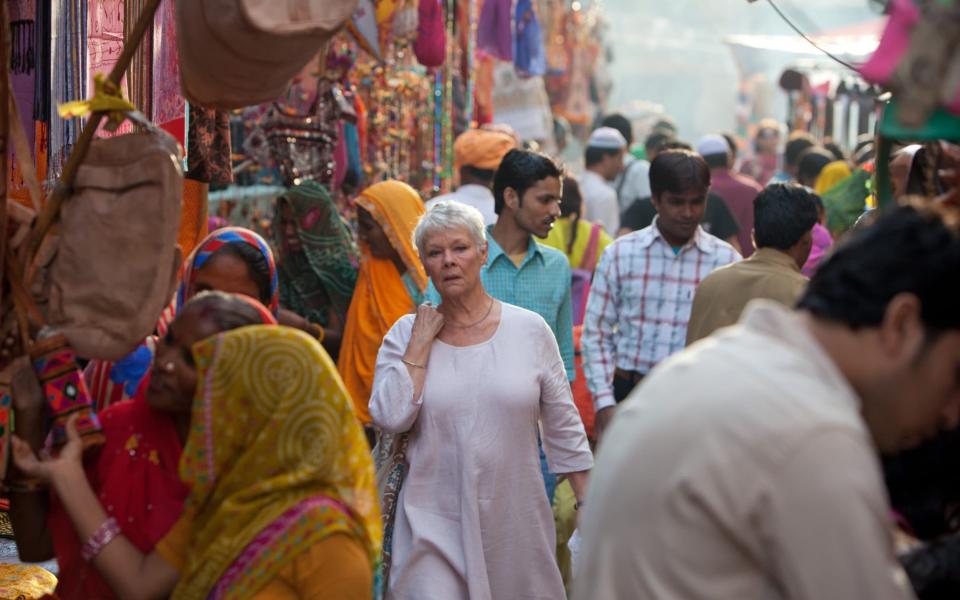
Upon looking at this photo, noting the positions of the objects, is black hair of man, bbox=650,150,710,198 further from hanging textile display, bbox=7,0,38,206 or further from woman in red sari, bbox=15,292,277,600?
woman in red sari, bbox=15,292,277,600

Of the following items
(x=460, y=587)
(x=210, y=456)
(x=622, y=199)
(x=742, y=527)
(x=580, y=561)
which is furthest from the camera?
(x=622, y=199)

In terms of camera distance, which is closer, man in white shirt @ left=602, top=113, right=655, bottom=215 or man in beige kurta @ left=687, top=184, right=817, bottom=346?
man in beige kurta @ left=687, top=184, right=817, bottom=346

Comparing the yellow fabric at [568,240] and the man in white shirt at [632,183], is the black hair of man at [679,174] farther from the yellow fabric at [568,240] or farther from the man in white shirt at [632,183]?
the man in white shirt at [632,183]

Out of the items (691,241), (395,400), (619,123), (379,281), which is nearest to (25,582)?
(395,400)

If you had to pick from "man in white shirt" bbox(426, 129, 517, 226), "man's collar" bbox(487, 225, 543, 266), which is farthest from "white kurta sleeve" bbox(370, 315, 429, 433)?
"man in white shirt" bbox(426, 129, 517, 226)

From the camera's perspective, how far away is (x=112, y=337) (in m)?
3.06

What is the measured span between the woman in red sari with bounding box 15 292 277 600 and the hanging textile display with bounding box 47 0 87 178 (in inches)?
66.7

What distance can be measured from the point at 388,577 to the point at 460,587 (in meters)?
0.25

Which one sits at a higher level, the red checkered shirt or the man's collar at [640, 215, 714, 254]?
the man's collar at [640, 215, 714, 254]

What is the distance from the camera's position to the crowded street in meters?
2.11

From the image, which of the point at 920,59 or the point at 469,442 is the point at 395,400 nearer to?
the point at 469,442

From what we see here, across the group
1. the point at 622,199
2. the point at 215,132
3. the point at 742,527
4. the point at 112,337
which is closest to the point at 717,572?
the point at 742,527

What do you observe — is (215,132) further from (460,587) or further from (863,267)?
(863,267)

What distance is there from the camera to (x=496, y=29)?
1188 centimetres
